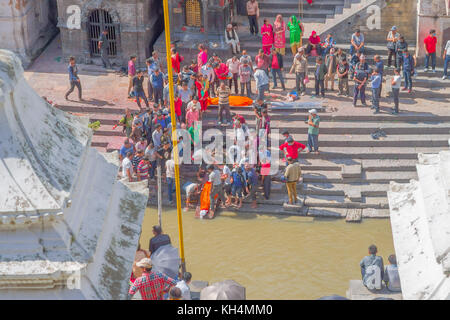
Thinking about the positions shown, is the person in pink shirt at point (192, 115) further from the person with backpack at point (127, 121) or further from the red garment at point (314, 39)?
the red garment at point (314, 39)

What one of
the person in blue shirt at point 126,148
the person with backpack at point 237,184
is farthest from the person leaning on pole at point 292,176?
the person in blue shirt at point 126,148

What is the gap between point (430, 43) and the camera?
26.9 meters

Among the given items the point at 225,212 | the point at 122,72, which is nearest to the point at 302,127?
the point at 225,212

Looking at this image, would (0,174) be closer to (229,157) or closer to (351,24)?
(229,157)

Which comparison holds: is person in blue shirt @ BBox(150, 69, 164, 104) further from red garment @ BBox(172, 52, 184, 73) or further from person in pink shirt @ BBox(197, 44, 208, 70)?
person in pink shirt @ BBox(197, 44, 208, 70)

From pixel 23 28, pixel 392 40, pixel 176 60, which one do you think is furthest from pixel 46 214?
pixel 23 28

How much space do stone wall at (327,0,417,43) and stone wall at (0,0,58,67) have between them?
32.9 feet

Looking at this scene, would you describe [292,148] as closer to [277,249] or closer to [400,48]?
[277,249]

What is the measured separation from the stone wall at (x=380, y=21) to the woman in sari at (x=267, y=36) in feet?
7.57

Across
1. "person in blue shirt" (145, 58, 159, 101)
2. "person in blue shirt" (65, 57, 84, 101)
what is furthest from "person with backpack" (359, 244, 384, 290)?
"person in blue shirt" (65, 57, 84, 101)

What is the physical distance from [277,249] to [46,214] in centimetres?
1125

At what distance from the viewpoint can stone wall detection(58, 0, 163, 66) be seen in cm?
2852

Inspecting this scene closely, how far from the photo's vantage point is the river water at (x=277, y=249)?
19.5m
